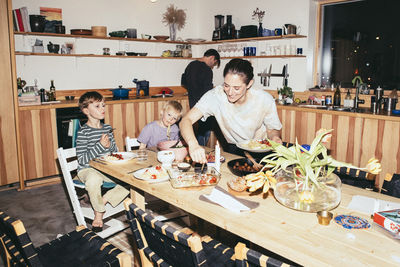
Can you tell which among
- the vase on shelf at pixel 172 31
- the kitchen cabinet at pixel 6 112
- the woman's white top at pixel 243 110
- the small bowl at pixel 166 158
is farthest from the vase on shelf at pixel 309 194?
the vase on shelf at pixel 172 31

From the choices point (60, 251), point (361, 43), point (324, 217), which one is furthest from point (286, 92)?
point (60, 251)

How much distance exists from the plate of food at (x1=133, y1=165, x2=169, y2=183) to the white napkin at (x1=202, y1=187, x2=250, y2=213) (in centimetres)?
35

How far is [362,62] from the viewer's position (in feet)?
15.3

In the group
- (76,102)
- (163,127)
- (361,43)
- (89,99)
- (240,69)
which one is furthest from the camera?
(361,43)

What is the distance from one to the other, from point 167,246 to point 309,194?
0.64 meters

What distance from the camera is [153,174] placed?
6.30 feet

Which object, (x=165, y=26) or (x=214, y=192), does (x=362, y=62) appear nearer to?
(x=165, y=26)

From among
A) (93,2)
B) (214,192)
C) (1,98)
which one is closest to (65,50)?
(93,2)

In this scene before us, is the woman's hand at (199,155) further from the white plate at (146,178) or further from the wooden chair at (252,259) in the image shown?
the wooden chair at (252,259)

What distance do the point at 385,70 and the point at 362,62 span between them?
33 cm

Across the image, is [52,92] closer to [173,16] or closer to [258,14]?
[173,16]

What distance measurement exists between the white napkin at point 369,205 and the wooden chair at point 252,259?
694 mm

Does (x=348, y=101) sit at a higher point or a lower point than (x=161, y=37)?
lower

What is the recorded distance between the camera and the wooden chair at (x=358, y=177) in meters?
A: 1.90
